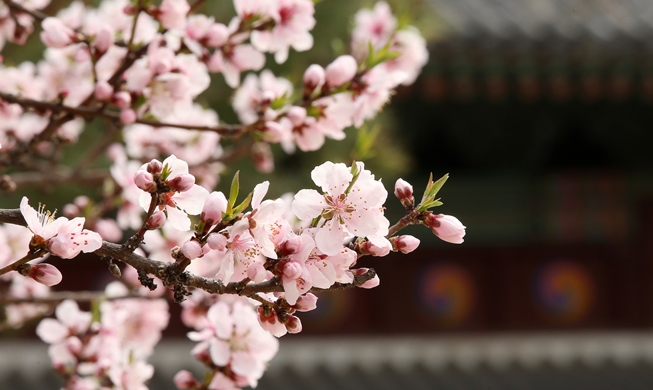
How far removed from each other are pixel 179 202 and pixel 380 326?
6.54m

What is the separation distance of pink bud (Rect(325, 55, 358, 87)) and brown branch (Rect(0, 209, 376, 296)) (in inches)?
40.2

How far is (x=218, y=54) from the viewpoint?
2.61 m

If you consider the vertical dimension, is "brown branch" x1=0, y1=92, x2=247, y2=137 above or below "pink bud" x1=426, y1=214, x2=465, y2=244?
above

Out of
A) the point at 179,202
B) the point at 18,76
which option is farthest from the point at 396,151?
the point at 179,202

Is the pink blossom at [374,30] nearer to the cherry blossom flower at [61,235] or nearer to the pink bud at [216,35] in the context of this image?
the pink bud at [216,35]

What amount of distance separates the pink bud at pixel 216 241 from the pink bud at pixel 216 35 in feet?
3.83

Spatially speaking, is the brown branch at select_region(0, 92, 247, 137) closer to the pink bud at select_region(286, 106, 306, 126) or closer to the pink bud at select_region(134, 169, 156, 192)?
the pink bud at select_region(286, 106, 306, 126)

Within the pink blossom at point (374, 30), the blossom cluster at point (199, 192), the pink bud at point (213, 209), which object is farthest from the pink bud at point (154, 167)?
the pink blossom at point (374, 30)

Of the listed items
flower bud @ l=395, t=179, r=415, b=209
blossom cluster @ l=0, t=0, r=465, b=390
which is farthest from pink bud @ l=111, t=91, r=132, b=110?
flower bud @ l=395, t=179, r=415, b=209

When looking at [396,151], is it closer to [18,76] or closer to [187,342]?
[187,342]

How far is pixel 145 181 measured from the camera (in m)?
1.54

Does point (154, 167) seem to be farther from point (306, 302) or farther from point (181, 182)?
point (306, 302)

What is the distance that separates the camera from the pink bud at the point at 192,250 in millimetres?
1505

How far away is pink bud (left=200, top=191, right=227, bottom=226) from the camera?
1.53 m
